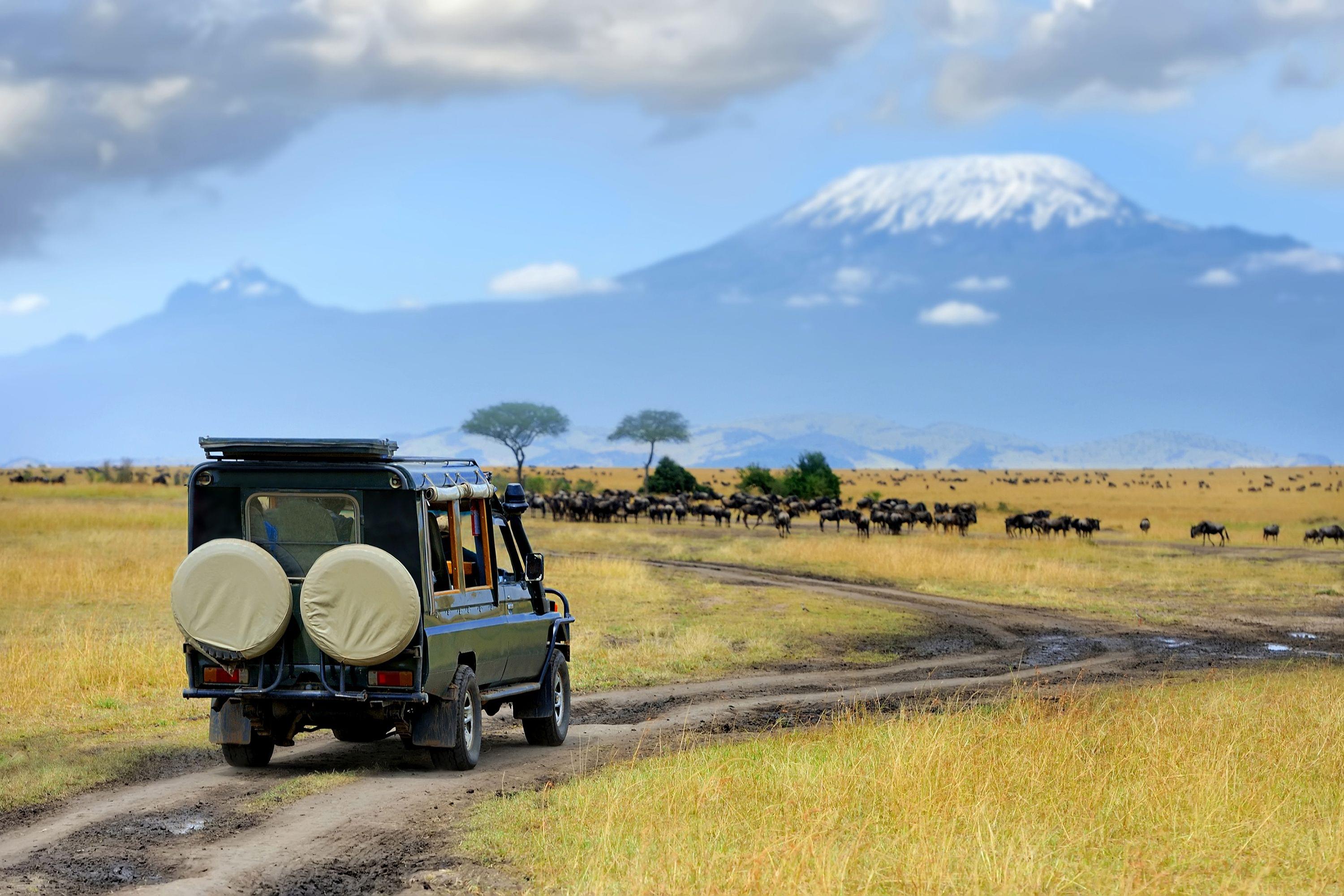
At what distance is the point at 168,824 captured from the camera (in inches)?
415

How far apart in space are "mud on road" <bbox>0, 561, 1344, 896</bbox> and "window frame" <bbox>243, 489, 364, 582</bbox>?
6.78ft

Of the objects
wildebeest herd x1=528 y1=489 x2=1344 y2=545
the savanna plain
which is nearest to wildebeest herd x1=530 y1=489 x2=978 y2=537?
wildebeest herd x1=528 y1=489 x2=1344 y2=545

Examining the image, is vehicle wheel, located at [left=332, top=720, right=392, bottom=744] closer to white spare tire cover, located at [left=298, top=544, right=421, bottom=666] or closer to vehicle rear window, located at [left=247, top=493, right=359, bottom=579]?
white spare tire cover, located at [left=298, top=544, right=421, bottom=666]

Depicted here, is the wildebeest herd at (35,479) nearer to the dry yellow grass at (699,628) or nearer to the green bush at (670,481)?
the green bush at (670,481)

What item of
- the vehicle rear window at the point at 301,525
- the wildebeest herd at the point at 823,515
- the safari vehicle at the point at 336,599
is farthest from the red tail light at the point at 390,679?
the wildebeest herd at the point at 823,515

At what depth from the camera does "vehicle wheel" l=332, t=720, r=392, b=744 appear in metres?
12.5

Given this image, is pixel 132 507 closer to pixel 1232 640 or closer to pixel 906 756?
pixel 1232 640

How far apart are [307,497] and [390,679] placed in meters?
1.75

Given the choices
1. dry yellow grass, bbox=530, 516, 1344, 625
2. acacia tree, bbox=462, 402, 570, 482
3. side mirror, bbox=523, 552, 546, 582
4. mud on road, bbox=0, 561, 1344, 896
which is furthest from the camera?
acacia tree, bbox=462, 402, 570, 482

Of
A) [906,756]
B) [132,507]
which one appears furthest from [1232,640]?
[132,507]

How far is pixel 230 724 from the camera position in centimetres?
1252

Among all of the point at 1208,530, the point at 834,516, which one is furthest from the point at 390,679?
the point at 834,516

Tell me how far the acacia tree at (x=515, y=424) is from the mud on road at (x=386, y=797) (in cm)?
10713

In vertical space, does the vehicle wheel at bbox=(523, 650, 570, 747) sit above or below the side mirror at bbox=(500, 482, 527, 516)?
below
